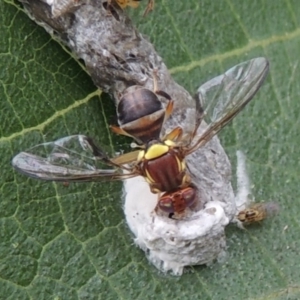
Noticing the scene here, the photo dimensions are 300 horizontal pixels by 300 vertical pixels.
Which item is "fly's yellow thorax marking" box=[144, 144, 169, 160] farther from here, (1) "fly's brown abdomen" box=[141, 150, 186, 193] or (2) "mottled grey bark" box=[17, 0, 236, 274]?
(2) "mottled grey bark" box=[17, 0, 236, 274]

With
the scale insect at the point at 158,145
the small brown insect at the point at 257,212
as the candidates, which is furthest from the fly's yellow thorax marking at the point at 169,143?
the small brown insect at the point at 257,212

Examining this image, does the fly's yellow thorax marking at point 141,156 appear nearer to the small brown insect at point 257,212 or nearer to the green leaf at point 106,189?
the green leaf at point 106,189

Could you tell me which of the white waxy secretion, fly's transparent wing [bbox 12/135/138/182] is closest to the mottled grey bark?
the white waxy secretion

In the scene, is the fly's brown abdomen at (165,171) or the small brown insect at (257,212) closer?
the fly's brown abdomen at (165,171)

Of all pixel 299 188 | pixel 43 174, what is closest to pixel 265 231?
pixel 299 188

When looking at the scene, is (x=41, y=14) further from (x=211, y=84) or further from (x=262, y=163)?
(x=262, y=163)
